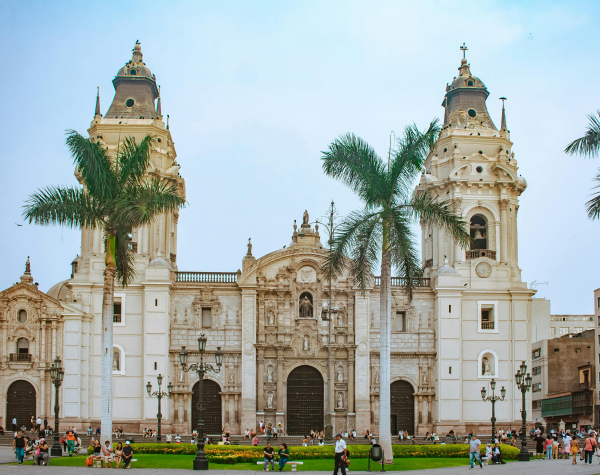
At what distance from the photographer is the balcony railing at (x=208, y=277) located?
53.1 meters

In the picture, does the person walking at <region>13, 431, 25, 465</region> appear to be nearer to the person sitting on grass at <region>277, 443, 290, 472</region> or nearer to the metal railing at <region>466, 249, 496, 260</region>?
the person sitting on grass at <region>277, 443, 290, 472</region>

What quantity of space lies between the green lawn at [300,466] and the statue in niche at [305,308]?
61.2 feet

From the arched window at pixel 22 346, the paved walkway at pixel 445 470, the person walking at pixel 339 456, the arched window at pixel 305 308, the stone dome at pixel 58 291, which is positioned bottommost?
the paved walkway at pixel 445 470

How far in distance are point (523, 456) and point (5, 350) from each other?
3069cm

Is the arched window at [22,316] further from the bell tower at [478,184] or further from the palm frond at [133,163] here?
the bell tower at [478,184]

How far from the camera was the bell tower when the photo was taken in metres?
54.1

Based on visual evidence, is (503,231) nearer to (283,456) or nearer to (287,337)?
(287,337)

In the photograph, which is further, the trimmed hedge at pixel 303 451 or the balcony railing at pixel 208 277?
the balcony railing at pixel 208 277

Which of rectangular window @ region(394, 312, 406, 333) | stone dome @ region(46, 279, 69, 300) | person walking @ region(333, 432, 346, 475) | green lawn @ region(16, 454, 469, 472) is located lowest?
green lawn @ region(16, 454, 469, 472)

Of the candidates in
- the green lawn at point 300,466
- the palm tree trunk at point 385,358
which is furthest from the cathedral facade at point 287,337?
the palm tree trunk at point 385,358

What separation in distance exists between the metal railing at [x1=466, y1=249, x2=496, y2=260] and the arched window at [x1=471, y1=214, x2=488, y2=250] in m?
0.79

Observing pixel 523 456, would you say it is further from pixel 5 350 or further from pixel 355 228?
pixel 5 350

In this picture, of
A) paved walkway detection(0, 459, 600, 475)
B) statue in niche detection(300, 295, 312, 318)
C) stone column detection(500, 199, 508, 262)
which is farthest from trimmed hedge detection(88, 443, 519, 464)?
stone column detection(500, 199, 508, 262)

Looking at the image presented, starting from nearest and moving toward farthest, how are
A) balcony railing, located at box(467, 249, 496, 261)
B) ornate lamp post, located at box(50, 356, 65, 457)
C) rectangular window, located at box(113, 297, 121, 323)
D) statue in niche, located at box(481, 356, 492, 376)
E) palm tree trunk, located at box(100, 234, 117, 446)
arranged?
1. palm tree trunk, located at box(100, 234, 117, 446)
2. ornate lamp post, located at box(50, 356, 65, 457)
3. rectangular window, located at box(113, 297, 121, 323)
4. statue in niche, located at box(481, 356, 492, 376)
5. balcony railing, located at box(467, 249, 496, 261)
